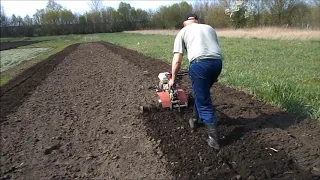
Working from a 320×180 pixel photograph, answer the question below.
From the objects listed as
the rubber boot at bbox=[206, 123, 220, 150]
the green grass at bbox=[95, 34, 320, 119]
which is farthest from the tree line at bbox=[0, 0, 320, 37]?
the rubber boot at bbox=[206, 123, 220, 150]

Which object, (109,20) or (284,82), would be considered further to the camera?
(109,20)

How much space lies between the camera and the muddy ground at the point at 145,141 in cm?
397

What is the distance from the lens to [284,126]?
5.13 metres

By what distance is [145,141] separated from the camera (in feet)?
16.3

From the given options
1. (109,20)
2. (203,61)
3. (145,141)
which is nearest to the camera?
(203,61)

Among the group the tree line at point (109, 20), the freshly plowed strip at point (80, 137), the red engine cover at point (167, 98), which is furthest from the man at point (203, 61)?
the tree line at point (109, 20)

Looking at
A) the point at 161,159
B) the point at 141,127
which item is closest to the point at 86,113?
the point at 141,127

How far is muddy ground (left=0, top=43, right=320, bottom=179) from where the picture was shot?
156 inches

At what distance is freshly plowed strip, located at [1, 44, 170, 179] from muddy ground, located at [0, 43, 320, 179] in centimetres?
1

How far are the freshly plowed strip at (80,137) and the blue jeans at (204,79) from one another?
942 millimetres

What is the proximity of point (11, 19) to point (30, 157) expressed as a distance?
3634 inches

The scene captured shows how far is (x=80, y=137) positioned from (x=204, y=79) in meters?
2.33

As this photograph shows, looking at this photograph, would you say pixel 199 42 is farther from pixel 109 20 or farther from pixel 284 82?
pixel 109 20

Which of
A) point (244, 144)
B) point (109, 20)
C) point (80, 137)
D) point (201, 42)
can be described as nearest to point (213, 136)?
point (244, 144)
